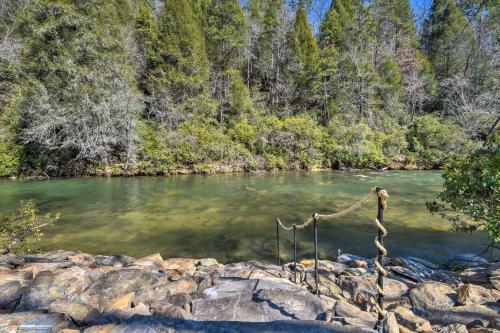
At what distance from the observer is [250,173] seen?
21.3 meters

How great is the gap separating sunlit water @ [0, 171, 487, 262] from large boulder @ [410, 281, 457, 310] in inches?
115

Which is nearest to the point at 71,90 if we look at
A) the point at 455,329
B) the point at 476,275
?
the point at 476,275

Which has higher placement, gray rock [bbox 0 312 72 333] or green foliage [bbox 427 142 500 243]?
green foliage [bbox 427 142 500 243]

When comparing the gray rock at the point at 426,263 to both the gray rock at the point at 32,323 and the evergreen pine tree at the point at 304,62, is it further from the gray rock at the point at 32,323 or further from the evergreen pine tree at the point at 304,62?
the evergreen pine tree at the point at 304,62

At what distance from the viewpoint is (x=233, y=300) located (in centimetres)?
333

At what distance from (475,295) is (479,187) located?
1.94 metres

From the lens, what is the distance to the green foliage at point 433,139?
23.1m

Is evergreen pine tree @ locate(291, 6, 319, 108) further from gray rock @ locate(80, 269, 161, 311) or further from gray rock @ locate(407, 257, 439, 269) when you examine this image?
gray rock @ locate(80, 269, 161, 311)

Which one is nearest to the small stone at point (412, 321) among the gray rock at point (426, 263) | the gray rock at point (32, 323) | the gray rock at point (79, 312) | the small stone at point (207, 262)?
the gray rock at point (79, 312)

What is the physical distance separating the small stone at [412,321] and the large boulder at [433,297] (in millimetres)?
758

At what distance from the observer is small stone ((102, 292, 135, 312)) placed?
344cm

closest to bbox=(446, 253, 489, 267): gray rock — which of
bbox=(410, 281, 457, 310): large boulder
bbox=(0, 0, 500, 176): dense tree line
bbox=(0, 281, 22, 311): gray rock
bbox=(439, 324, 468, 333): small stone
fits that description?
bbox=(410, 281, 457, 310): large boulder

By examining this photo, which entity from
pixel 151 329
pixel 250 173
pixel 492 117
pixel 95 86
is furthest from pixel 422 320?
pixel 95 86

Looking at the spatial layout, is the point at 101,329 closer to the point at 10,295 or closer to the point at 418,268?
the point at 10,295
